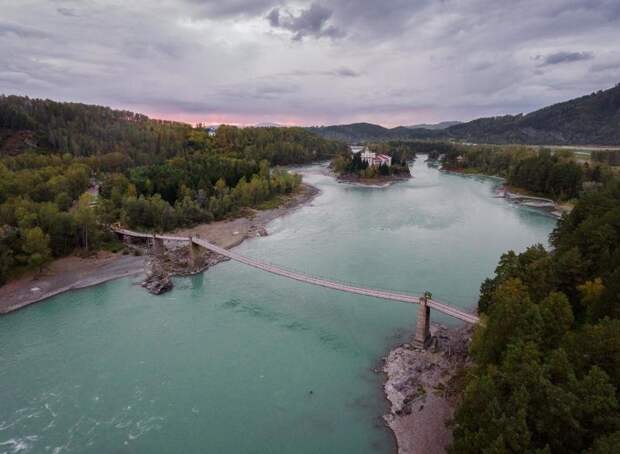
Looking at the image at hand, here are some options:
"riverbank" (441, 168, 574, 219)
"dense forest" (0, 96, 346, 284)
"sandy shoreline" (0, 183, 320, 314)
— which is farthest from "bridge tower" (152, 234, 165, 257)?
"riverbank" (441, 168, 574, 219)

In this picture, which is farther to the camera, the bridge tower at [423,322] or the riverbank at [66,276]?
the riverbank at [66,276]

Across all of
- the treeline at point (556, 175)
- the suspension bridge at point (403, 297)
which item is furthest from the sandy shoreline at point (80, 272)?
the treeline at point (556, 175)

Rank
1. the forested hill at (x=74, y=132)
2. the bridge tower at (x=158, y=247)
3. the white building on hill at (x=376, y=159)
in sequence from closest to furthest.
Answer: the bridge tower at (x=158, y=247), the forested hill at (x=74, y=132), the white building on hill at (x=376, y=159)

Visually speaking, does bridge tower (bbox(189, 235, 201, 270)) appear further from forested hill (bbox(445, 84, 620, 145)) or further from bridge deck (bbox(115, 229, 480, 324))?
forested hill (bbox(445, 84, 620, 145))

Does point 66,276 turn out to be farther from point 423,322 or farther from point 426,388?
point 426,388

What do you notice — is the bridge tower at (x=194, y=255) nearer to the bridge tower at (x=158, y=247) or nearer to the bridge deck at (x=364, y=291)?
the bridge deck at (x=364, y=291)

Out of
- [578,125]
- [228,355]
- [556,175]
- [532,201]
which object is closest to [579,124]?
[578,125]
